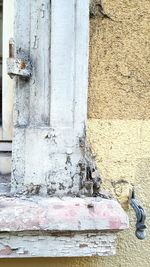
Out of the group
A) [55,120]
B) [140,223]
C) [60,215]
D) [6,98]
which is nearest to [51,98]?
Result: [55,120]

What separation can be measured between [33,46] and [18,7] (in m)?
0.12

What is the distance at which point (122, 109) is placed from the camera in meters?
1.32

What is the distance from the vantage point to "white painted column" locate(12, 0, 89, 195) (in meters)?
1.17

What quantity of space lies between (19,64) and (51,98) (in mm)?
129

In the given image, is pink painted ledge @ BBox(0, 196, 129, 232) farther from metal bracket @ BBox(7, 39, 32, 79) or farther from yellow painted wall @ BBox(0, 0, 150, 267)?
metal bracket @ BBox(7, 39, 32, 79)

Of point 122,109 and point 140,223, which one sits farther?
point 122,109

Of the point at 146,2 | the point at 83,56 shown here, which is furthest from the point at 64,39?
the point at 146,2

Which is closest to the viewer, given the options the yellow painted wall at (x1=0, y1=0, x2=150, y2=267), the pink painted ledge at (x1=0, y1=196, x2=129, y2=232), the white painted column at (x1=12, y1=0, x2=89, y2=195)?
the pink painted ledge at (x1=0, y1=196, x2=129, y2=232)

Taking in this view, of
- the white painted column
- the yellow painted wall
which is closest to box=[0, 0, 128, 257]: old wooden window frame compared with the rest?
the white painted column

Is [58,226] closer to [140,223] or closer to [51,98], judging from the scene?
[140,223]

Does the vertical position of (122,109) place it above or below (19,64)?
below

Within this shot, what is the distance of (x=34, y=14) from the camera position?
1180 millimetres

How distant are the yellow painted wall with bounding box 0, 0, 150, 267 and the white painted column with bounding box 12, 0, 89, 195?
0.11 metres

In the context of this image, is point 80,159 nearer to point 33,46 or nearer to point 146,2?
point 33,46
